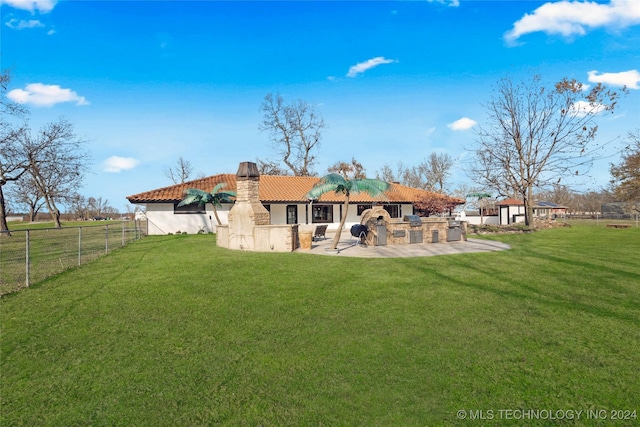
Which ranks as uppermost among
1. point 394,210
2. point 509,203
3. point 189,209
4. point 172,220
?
point 509,203

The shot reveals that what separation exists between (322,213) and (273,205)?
4082mm

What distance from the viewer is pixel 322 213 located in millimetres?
26359

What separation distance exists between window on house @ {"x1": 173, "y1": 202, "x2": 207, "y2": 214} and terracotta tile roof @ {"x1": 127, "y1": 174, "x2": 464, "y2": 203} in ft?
2.06

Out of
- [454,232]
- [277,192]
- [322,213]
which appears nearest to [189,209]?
[277,192]

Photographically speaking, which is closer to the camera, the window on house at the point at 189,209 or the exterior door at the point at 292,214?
the window on house at the point at 189,209

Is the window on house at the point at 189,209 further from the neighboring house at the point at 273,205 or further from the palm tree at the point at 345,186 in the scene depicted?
→ the palm tree at the point at 345,186

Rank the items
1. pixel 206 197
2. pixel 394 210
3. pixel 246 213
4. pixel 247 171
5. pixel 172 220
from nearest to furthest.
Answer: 1. pixel 246 213
2. pixel 247 171
3. pixel 206 197
4. pixel 172 220
5. pixel 394 210

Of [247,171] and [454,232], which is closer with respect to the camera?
[247,171]

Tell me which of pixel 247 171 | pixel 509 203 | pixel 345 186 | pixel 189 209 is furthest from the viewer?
pixel 509 203

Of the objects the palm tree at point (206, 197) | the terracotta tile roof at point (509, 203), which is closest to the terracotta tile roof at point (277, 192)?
the palm tree at point (206, 197)

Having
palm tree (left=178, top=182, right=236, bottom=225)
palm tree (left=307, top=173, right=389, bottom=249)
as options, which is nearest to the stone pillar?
palm tree (left=307, top=173, right=389, bottom=249)

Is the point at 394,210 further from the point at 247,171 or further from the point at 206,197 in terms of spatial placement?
the point at 247,171

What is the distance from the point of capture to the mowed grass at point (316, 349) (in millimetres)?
3068

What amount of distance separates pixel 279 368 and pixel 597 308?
5.76 m
